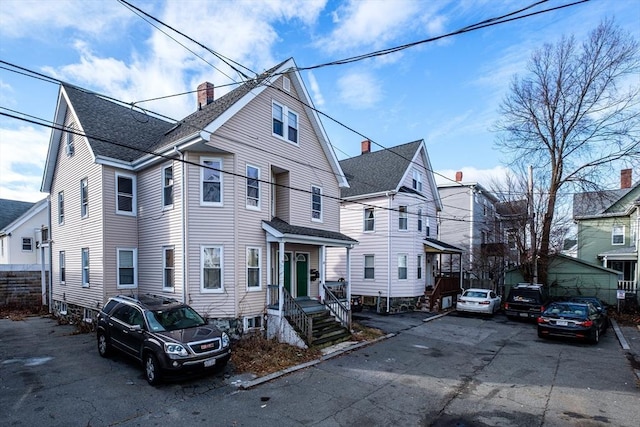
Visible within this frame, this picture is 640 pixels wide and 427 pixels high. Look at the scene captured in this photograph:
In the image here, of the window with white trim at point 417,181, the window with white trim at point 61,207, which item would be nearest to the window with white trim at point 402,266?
the window with white trim at point 417,181

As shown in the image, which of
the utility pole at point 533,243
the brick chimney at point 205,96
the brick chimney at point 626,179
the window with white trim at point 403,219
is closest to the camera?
the brick chimney at point 205,96

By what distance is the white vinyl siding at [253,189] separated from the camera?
1323cm

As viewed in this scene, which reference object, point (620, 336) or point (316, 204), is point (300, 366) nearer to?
point (316, 204)

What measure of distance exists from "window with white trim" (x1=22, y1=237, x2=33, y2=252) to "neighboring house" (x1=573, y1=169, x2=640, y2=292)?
42.8m

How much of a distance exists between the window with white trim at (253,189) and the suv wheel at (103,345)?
6099mm

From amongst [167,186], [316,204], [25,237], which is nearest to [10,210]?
[25,237]

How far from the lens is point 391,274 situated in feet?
69.4

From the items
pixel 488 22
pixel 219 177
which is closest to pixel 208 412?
pixel 219 177

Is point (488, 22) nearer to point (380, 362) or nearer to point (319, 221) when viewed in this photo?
point (380, 362)

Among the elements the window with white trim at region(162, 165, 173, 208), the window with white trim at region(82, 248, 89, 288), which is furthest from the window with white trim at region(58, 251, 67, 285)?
the window with white trim at region(162, 165, 173, 208)

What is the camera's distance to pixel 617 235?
28453 mm

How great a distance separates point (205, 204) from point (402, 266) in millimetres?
13537

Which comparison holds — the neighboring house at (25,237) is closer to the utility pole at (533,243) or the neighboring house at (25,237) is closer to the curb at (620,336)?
the utility pole at (533,243)

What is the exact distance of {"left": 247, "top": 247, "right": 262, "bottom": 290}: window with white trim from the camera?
511 inches
